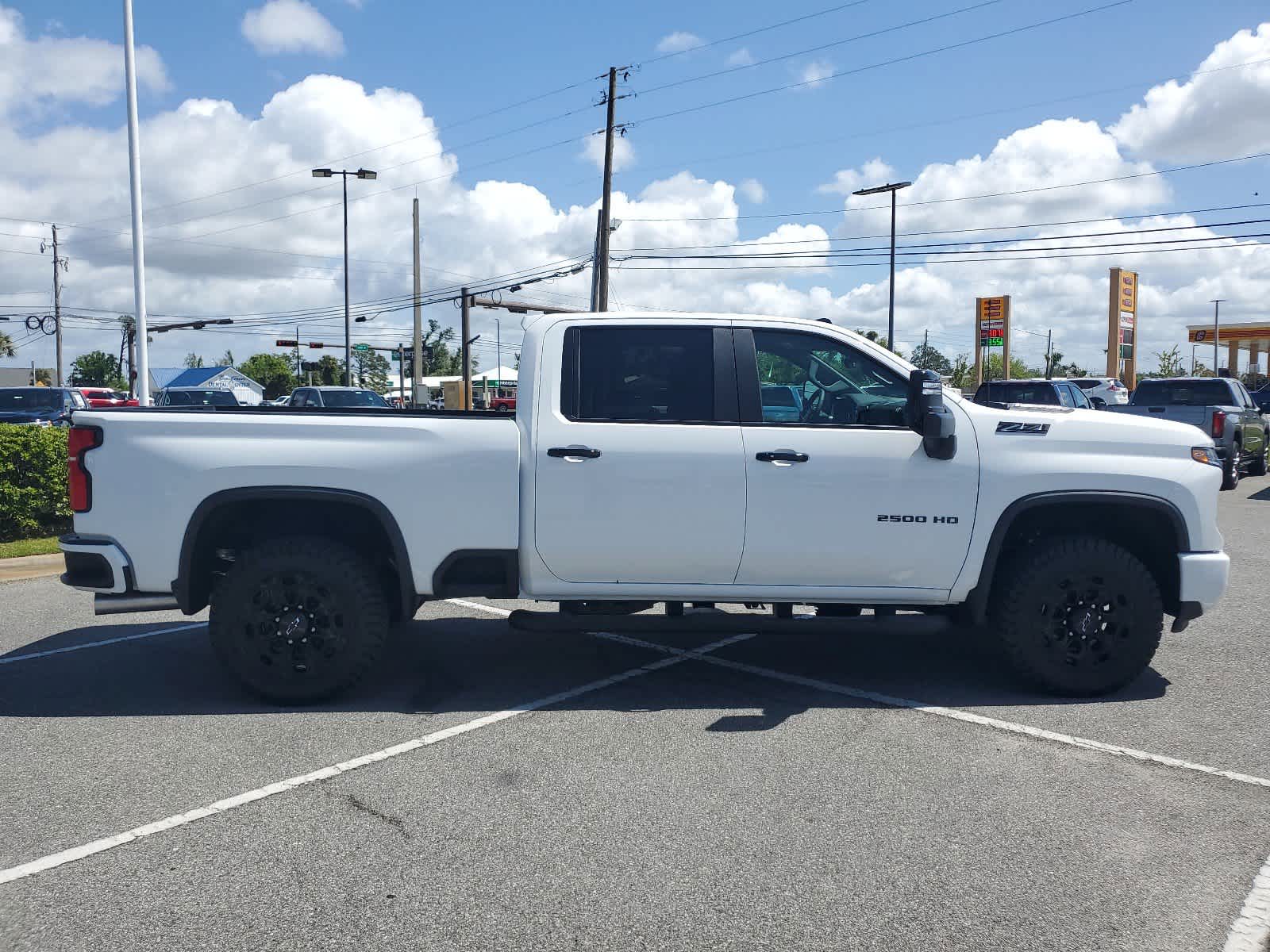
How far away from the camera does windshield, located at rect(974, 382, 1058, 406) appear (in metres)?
19.4

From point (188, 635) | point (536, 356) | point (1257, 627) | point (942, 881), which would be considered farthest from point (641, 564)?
point (1257, 627)

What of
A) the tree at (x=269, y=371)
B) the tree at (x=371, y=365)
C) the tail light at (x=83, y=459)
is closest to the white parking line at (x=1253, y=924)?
the tail light at (x=83, y=459)

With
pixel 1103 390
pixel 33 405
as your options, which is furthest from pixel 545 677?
pixel 1103 390

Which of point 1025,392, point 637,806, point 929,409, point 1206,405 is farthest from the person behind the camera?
point 1025,392

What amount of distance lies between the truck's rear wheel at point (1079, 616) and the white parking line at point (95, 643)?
5543mm

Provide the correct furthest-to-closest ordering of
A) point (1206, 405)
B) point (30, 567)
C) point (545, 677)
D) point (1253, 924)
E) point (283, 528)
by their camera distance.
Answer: point (1206, 405), point (30, 567), point (545, 677), point (283, 528), point (1253, 924)

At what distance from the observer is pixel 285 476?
16.9 feet

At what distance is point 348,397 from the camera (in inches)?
920

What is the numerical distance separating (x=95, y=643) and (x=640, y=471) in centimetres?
416

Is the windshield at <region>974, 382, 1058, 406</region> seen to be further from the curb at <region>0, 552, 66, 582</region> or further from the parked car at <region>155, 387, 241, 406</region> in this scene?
the parked car at <region>155, 387, 241, 406</region>

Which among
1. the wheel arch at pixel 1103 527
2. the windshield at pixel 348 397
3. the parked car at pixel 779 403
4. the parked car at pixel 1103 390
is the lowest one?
the wheel arch at pixel 1103 527

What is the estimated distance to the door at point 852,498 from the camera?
5250 mm

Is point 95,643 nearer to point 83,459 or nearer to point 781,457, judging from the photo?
point 83,459

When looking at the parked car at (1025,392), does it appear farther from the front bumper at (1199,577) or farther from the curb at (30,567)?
the curb at (30,567)
